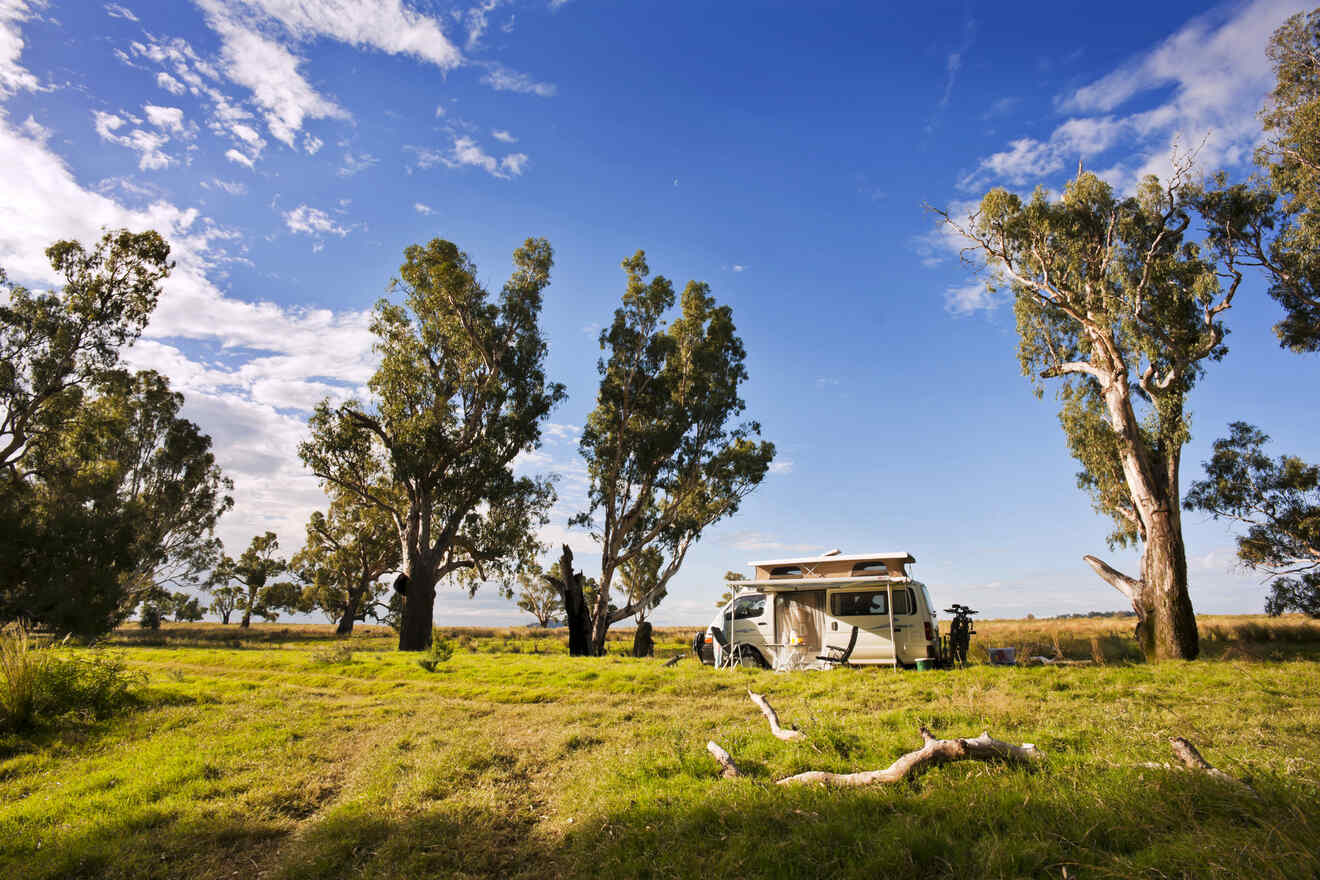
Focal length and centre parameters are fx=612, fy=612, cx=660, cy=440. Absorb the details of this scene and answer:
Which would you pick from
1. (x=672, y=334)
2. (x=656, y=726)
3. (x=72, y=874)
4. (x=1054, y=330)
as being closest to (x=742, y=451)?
(x=672, y=334)

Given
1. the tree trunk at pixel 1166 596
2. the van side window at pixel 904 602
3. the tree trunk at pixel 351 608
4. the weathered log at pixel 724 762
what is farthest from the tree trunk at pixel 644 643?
the tree trunk at pixel 351 608

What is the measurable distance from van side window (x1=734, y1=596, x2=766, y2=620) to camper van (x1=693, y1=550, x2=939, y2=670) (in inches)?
1.1

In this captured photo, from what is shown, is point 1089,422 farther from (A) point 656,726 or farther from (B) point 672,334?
(A) point 656,726

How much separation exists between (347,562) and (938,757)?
155ft

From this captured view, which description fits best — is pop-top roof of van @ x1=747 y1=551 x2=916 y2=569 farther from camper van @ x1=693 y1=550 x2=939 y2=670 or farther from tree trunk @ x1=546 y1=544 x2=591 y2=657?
tree trunk @ x1=546 y1=544 x2=591 y2=657

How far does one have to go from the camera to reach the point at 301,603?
49.3 meters

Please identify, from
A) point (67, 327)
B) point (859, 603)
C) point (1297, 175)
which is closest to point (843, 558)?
point (859, 603)

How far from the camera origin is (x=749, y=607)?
57.9 ft

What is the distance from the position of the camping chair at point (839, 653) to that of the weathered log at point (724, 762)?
9.68m

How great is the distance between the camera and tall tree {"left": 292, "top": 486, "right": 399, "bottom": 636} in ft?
144

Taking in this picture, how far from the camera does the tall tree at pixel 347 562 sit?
4381 centimetres

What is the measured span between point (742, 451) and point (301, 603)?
4011cm

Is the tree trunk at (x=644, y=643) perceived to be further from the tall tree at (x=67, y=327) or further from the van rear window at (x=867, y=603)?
the tall tree at (x=67, y=327)

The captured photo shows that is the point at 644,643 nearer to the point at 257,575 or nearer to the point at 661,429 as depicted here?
the point at 661,429
